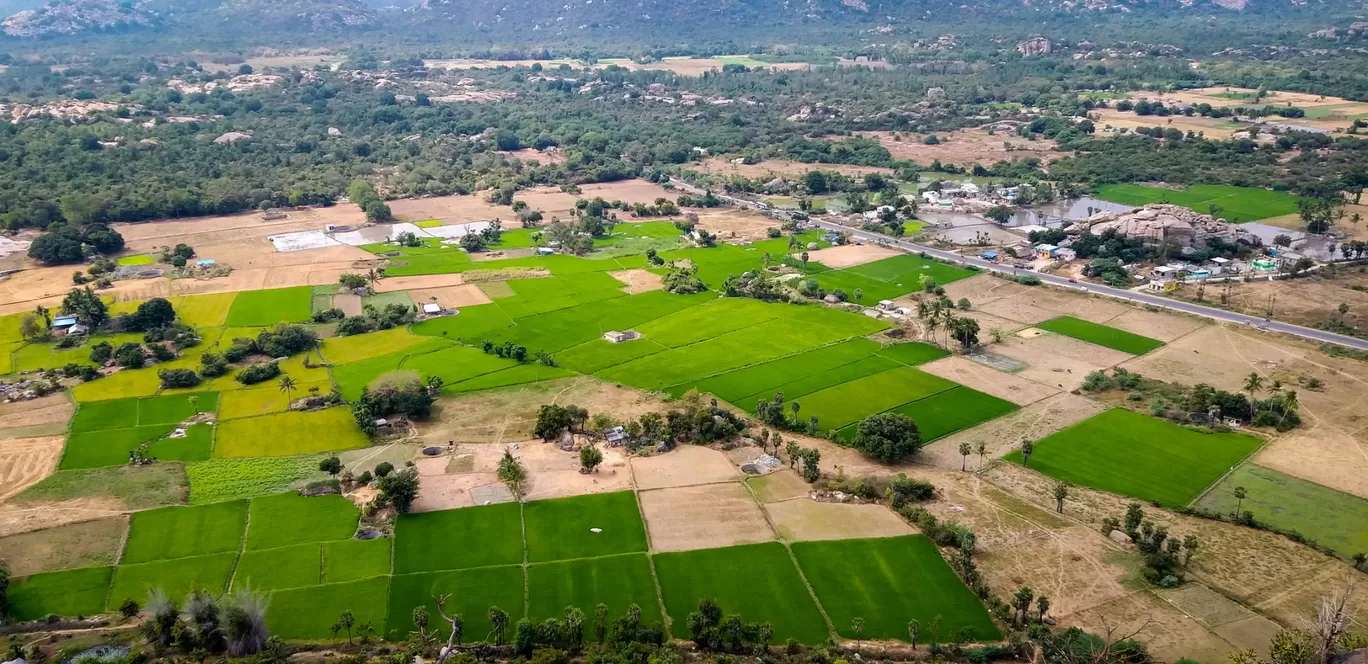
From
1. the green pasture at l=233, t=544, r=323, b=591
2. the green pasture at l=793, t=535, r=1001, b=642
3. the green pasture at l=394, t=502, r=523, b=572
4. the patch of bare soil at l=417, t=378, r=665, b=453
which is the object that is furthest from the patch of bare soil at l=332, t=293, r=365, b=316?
the green pasture at l=793, t=535, r=1001, b=642

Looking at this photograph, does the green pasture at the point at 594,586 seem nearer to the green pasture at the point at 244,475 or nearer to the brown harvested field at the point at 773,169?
the green pasture at the point at 244,475

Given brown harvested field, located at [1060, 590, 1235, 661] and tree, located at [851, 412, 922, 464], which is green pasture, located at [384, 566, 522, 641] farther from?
brown harvested field, located at [1060, 590, 1235, 661]

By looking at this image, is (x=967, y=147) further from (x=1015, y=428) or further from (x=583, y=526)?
(x=583, y=526)

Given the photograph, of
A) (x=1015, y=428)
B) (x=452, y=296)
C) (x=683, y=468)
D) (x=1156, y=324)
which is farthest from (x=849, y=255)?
(x=683, y=468)

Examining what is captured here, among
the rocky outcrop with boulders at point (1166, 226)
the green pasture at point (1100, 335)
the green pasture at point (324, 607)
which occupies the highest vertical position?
the rocky outcrop with boulders at point (1166, 226)

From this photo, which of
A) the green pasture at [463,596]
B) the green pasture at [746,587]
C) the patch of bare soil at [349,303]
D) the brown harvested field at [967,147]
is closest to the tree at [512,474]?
the green pasture at [463,596]
